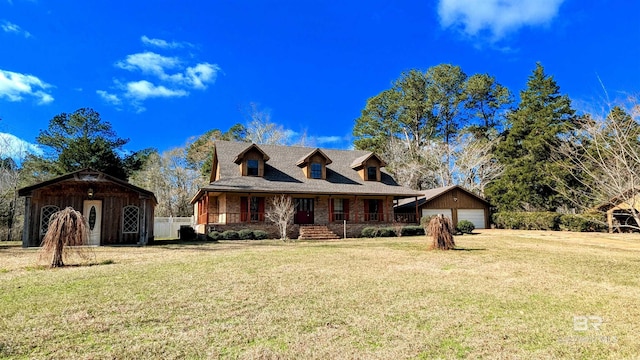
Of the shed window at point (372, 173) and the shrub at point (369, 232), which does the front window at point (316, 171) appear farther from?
the shrub at point (369, 232)

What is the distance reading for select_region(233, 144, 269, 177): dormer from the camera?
23.3 meters

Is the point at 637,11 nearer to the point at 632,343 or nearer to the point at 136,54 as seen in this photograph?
the point at 632,343

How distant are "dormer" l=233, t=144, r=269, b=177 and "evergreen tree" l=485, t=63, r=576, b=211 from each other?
79.2 ft

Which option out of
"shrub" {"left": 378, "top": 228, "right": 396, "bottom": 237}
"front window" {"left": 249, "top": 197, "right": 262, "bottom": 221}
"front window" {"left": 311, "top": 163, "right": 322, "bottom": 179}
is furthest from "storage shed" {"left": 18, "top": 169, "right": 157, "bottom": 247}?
"shrub" {"left": 378, "top": 228, "right": 396, "bottom": 237}

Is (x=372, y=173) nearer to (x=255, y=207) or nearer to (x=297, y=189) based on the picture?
(x=297, y=189)

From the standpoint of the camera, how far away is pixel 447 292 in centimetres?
643

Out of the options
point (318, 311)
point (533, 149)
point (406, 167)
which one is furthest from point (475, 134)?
point (318, 311)

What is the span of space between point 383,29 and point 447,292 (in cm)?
2045

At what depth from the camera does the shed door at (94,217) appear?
17062 mm

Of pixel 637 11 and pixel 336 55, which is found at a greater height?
pixel 336 55

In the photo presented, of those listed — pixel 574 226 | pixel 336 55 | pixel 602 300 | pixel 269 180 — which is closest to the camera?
pixel 602 300

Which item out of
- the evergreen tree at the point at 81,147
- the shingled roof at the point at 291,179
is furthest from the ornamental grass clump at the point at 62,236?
the evergreen tree at the point at 81,147

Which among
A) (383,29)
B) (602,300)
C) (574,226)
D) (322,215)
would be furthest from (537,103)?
(602,300)

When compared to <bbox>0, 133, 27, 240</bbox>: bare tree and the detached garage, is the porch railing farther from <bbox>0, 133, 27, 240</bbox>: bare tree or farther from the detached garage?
<bbox>0, 133, 27, 240</bbox>: bare tree
